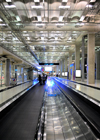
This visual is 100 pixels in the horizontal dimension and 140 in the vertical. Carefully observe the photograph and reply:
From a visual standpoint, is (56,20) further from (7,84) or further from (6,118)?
(6,118)

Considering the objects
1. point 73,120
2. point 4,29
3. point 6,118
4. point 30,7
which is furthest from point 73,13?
point 6,118

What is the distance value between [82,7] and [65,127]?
9.98 meters

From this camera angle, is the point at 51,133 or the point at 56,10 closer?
the point at 51,133

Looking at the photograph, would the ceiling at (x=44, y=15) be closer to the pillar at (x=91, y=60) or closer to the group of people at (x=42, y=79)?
the pillar at (x=91, y=60)

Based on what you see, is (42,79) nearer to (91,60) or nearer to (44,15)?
(91,60)

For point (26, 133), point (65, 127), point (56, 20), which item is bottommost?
point (65, 127)

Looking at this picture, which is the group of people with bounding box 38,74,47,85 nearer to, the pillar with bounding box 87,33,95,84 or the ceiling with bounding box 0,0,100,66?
the ceiling with bounding box 0,0,100,66

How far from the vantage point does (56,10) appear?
404 inches

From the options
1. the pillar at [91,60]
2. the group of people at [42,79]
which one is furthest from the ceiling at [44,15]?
the group of people at [42,79]

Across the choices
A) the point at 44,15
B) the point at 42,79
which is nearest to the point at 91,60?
the point at 42,79

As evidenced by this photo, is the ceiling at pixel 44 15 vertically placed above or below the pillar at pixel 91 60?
above

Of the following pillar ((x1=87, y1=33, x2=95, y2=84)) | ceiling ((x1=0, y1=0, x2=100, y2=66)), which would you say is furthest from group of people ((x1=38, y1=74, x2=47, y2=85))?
pillar ((x1=87, y1=33, x2=95, y2=84))

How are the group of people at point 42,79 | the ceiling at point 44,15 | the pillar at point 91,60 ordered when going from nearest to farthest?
the ceiling at point 44,15, the pillar at point 91,60, the group of people at point 42,79

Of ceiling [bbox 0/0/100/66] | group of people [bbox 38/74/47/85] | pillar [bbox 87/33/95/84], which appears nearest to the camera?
ceiling [bbox 0/0/100/66]
